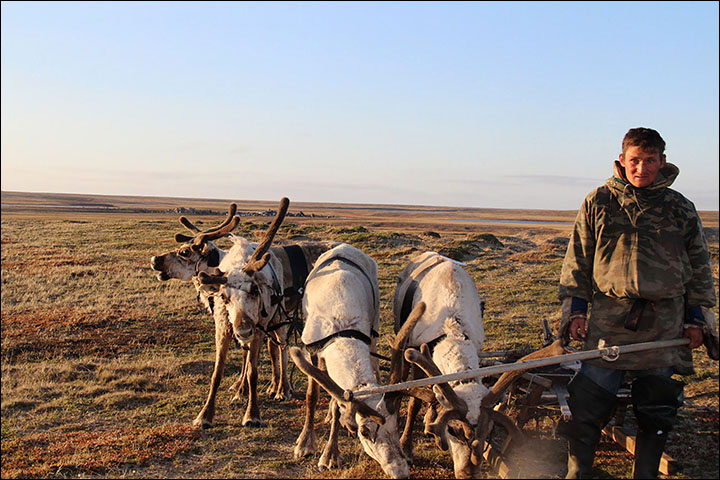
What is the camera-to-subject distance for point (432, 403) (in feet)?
15.4

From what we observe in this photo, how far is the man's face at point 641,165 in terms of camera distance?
4184mm

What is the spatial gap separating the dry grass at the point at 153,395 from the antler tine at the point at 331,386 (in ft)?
2.60

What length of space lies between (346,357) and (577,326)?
86.1 inches

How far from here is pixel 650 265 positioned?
13.6 feet

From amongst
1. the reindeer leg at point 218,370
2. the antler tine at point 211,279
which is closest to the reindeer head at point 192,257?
the reindeer leg at point 218,370

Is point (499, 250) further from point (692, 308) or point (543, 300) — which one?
point (692, 308)

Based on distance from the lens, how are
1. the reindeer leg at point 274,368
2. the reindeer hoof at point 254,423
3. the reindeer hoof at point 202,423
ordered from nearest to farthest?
the reindeer hoof at point 202,423 < the reindeer hoof at point 254,423 < the reindeer leg at point 274,368

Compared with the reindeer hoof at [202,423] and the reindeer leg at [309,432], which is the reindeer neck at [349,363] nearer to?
the reindeer leg at [309,432]

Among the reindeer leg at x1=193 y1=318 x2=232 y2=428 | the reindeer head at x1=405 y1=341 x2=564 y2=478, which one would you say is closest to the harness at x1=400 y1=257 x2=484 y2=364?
the reindeer head at x1=405 y1=341 x2=564 y2=478

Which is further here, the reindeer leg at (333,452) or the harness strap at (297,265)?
the harness strap at (297,265)

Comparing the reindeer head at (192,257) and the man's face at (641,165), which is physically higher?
the man's face at (641,165)

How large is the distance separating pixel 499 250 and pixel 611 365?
101 ft

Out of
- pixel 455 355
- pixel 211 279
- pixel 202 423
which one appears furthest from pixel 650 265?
pixel 202 423

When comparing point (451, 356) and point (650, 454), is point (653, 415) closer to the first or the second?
point (650, 454)
